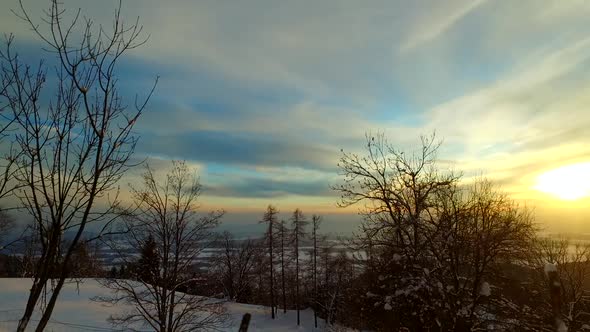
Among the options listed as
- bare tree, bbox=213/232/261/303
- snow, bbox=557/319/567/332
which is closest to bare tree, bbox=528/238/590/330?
snow, bbox=557/319/567/332

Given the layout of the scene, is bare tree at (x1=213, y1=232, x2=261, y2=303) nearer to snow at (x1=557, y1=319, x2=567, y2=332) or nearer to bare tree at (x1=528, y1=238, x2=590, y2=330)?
bare tree at (x1=528, y1=238, x2=590, y2=330)

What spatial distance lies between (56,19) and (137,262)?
1155 cm

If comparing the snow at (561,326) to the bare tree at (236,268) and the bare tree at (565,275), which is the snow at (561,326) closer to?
the bare tree at (565,275)

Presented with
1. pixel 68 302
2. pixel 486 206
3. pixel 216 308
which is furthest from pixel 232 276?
pixel 486 206

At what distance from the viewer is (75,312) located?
985 inches

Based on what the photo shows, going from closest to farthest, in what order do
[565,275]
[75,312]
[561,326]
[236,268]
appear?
[561,326]
[565,275]
[75,312]
[236,268]

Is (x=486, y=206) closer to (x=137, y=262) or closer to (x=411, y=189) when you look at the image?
(x=411, y=189)

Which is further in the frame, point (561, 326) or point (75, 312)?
point (75, 312)

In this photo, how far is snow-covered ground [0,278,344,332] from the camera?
21.0 metres

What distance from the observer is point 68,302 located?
27.2 m

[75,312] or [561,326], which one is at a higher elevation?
[561,326]

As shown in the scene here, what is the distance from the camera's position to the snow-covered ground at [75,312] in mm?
21047

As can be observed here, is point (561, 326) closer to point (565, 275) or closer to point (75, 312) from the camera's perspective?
point (565, 275)

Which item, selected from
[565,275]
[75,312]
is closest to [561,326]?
[565,275]
